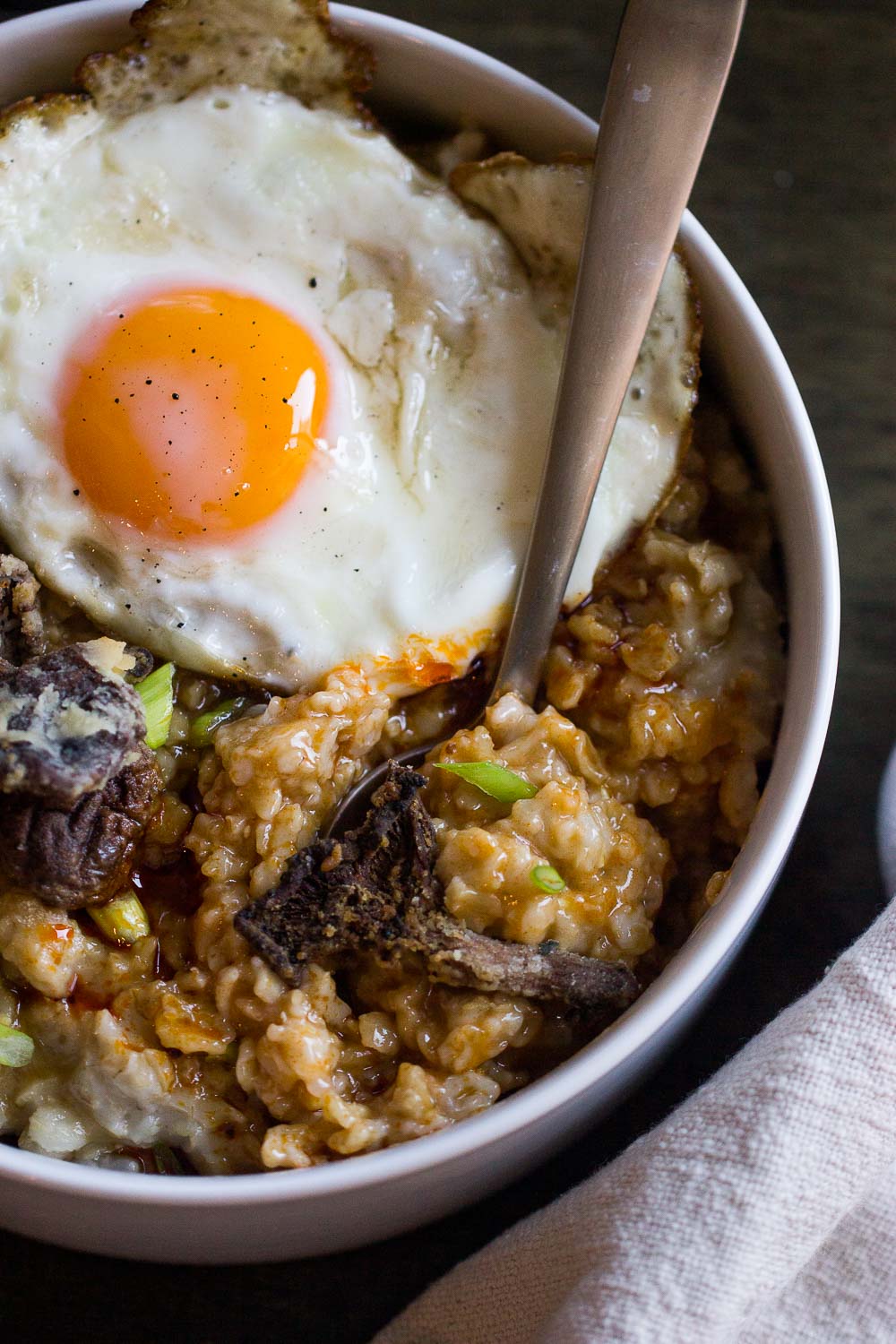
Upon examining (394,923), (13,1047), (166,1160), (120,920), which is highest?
(394,923)

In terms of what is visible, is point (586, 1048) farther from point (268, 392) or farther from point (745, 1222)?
point (268, 392)

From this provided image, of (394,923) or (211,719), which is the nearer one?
(394,923)

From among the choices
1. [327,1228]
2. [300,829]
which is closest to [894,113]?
[300,829]

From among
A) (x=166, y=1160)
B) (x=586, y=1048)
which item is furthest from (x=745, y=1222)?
(x=166, y=1160)

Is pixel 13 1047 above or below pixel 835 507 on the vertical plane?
below

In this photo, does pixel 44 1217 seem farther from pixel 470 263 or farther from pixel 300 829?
pixel 470 263

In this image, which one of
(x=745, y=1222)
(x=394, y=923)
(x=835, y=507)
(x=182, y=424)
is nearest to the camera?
(x=745, y=1222)

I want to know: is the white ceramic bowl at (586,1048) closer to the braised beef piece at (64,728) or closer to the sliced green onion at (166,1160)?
the sliced green onion at (166,1160)
